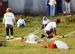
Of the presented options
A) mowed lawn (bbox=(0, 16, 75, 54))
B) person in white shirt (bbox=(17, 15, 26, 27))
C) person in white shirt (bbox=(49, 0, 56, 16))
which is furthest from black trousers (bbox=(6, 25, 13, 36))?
person in white shirt (bbox=(49, 0, 56, 16))

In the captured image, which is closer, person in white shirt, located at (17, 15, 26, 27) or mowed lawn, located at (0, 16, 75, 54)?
mowed lawn, located at (0, 16, 75, 54)

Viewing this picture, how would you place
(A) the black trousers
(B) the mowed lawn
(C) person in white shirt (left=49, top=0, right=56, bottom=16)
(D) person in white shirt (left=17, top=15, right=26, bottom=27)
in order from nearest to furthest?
(B) the mowed lawn
(A) the black trousers
(D) person in white shirt (left=17, top=15, right=26, bottom=27)
(C) person in white shirt (left=49, top=0, right=56, bottom=16)

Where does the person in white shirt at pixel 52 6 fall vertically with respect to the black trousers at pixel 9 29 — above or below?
above

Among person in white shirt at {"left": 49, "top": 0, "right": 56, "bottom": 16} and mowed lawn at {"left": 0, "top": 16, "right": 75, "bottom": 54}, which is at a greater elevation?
person in white shirt at {"left": 49, "top": 0, "right": 56, "bottom": 16}

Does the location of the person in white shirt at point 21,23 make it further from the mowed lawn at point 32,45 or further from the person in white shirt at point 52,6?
the person in white shirt at point 52,6

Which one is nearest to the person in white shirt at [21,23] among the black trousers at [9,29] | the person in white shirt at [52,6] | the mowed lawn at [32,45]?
the mowed lawn at [32,45]

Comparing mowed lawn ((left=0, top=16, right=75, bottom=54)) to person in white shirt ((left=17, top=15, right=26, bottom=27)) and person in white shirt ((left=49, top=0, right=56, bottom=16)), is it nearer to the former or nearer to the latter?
person in white shirt ((left=17, top=15, right=26, bottom=27))

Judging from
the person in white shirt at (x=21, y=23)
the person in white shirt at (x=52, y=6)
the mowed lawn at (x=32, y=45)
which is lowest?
the mowed lawn at (x=32, y=45)

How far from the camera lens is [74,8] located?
32500 millimetres

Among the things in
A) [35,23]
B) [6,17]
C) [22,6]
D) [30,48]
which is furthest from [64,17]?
[30,48]

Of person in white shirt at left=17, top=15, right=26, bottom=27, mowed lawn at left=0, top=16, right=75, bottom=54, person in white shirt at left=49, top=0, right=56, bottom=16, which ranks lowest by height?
mowed lawn at left=0, top=16, right=75, bottom=54

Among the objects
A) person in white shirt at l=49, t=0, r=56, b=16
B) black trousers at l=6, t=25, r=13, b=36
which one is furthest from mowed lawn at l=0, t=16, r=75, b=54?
person in white shirt at l=49, t=0, r=56, b=16

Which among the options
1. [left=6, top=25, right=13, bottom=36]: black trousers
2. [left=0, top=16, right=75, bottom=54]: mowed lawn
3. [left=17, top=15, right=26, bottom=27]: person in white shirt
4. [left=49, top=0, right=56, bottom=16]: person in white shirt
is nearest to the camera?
[left=0, top=16, right=75, bottom=54]: mowed lawn

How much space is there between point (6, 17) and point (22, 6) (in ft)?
32.0
